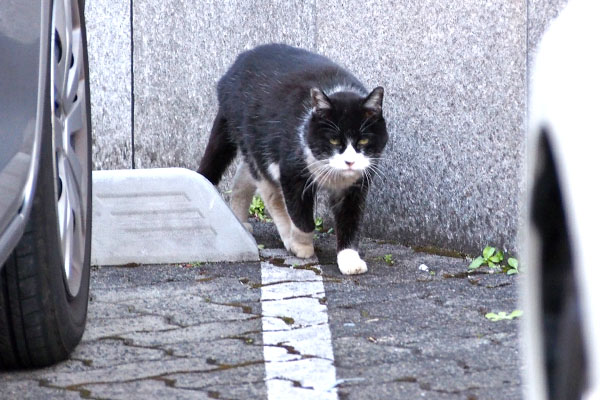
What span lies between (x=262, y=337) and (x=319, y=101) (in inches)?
71.9

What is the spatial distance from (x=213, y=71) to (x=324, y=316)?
2.98 meters

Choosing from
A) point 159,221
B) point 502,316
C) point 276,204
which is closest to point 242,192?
point 276,204

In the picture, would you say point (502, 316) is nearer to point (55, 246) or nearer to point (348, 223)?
point (348, 223)

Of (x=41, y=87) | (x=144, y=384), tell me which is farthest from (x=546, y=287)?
(x=144, y=384)

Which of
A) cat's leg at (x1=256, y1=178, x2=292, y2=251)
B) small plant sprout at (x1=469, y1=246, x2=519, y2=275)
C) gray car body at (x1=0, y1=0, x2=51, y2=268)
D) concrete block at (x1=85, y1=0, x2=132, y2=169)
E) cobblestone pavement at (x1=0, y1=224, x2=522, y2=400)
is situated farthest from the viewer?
concrete block at (x1=85, y1=0, x2=132, y2=169)

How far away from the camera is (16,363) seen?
9.05ft

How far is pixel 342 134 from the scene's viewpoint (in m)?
4.83

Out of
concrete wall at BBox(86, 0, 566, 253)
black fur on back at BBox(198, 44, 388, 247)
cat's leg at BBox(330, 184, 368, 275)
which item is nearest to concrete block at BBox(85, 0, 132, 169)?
concrete wall at BBox(86, 0, 566, 253)

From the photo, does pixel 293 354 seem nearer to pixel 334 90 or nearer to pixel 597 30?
pixel 597 30

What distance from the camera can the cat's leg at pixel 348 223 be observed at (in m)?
4.41

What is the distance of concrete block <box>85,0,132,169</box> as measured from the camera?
626 cm

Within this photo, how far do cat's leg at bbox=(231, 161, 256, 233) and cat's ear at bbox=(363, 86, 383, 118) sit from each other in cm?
94

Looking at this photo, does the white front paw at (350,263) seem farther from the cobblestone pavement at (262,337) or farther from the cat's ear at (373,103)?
the cat's ear at (373,103)

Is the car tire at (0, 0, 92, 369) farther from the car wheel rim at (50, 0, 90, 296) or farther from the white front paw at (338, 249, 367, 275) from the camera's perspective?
the white front paw at (338, 249, 367, 275)
